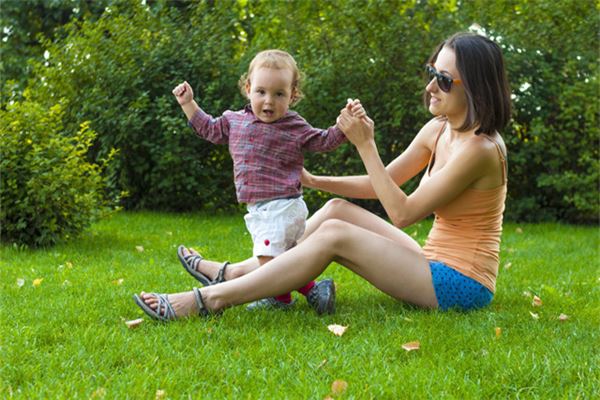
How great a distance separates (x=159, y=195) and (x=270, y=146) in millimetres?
5513

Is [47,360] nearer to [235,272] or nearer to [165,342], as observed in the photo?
[165,342]

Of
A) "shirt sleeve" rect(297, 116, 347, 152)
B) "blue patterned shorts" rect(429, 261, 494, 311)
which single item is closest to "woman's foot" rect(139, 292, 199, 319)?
"shirt sleeve" rect(297, 116, 347, 152)

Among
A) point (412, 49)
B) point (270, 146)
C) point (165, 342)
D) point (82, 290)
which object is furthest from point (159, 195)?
point (165, 342)

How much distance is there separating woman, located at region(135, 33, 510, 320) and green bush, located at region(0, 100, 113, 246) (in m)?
2.90

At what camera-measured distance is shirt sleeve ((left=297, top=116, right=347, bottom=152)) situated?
12.7 feet

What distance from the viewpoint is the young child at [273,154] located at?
3.93 m

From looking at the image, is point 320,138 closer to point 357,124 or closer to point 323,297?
point 357,124

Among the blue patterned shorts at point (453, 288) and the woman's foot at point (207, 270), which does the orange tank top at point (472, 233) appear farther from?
the woman's foot at point (207, 270)

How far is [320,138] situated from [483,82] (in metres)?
0.87

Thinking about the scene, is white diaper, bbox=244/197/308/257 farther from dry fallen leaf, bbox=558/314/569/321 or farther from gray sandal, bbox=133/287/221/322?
dry fallen leaf, bbox=558/314/569/321

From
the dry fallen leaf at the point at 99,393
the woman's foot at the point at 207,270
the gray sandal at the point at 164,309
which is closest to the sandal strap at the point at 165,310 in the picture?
the gray sandal at the point at 164,309

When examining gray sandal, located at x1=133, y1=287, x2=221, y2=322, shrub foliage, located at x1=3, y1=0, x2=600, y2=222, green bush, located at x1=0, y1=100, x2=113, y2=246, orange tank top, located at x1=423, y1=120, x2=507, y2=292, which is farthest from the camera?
shrub foliage, located at x1=3, y1=0, x2=600, y2=222

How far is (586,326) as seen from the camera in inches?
145

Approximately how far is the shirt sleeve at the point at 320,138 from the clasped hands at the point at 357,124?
238 millimetres
